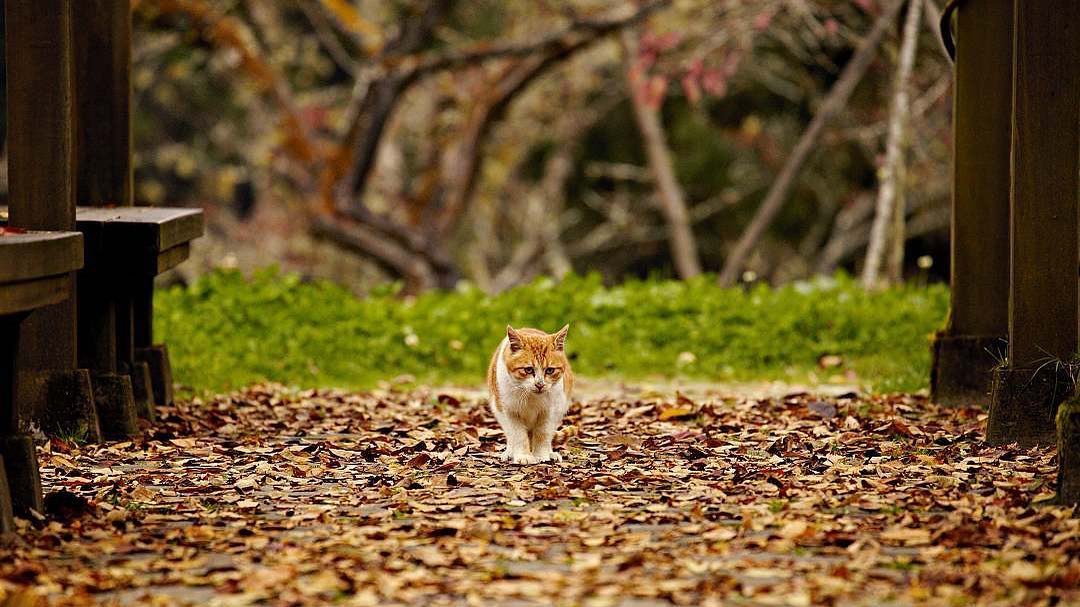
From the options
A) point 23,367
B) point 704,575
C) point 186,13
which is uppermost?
point 186,13

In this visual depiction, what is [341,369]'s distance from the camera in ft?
31.3

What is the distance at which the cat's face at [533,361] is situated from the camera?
5.87 meters

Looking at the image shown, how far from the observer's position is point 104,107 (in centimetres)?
742

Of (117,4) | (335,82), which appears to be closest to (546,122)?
(335,82)

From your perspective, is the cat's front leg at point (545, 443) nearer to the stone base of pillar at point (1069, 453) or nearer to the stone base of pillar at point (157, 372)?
the stone base of pillar at point (1069, 453)

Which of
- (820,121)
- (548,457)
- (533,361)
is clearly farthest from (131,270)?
(820,121)

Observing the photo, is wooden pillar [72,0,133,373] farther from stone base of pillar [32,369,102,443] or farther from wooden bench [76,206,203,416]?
stone base of pillar [32,369,102,443]

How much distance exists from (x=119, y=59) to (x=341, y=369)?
9.30 ft

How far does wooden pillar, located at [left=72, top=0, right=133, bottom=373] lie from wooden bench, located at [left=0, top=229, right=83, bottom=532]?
7.62 feet

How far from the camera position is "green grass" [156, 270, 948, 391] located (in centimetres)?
948

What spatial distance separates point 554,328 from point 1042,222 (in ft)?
15.6

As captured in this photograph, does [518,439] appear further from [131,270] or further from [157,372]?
[157,372]

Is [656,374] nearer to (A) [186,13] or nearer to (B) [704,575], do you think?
(B) [704,575]

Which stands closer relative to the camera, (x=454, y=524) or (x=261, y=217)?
(x=454, y=524)
